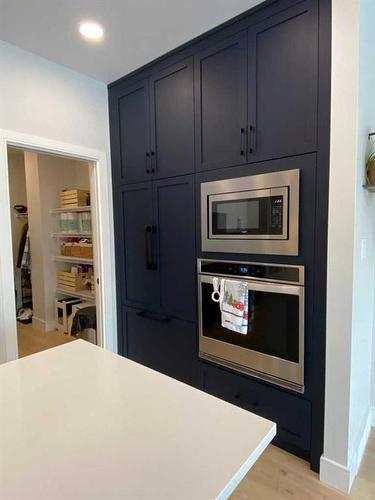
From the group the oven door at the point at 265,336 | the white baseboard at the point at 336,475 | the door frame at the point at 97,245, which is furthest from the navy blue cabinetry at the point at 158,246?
the white baseboard at the point at 336,475

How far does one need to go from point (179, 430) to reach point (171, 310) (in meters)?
1.55

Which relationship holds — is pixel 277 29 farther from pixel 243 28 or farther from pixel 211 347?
pixel 211 347

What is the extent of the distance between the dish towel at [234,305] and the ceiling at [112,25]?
5.17 ft

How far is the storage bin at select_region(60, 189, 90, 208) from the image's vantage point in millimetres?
3758

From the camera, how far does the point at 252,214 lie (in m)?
1.79

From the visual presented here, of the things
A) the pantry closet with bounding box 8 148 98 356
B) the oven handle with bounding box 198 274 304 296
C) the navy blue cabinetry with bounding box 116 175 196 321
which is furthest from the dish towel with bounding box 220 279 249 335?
the pantry closet with bounding box 8 148 98 356

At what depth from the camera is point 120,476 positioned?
1.98 ft

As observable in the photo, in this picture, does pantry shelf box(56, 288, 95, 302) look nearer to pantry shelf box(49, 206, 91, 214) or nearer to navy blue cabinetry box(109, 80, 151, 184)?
pantry shelf box(49, 206, 91, 214)

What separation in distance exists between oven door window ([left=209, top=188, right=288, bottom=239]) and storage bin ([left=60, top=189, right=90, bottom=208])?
7.68 feet

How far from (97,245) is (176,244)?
0.82 m

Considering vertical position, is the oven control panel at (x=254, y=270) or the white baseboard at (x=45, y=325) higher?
the oven control panel at (x=254, y=270)

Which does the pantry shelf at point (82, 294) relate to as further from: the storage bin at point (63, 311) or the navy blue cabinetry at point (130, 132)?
the navy blue cabinetry at point (130, 132)

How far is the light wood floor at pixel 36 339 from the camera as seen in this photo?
3.48m

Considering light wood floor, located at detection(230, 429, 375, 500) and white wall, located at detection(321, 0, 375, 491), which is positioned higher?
white wall, located at detection(321, 0, 375, 491)
